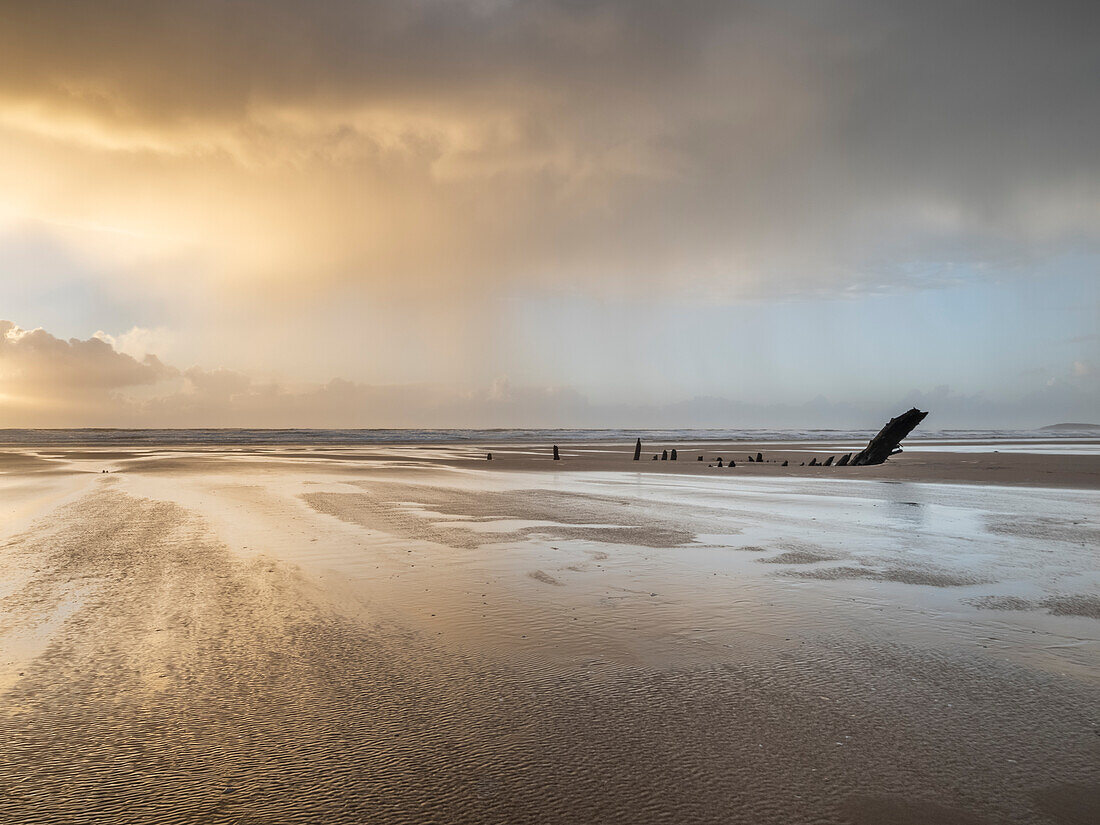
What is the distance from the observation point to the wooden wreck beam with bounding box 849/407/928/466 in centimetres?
3112

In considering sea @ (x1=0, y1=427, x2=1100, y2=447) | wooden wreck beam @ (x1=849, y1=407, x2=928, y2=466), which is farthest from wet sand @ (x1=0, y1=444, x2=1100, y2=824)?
sea @ (x1=0, y1=427, x2=1100, y2=447)

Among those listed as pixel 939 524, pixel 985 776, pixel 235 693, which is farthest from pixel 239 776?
pixel 939 524

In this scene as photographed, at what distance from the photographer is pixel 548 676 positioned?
15.3 feet

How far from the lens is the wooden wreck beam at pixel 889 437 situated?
31125mm

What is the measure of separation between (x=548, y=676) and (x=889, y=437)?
1211 inches

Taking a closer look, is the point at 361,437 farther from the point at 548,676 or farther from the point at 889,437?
the point at 548,676

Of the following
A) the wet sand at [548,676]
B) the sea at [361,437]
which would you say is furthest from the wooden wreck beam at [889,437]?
the sea at [361,437]

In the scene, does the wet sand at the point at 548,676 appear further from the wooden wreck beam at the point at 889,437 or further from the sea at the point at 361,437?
the sea at the point at 361,437

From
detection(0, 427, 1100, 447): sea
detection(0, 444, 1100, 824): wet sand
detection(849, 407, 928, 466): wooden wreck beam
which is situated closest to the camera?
detection(0, 444, 1100, 824): wet sand

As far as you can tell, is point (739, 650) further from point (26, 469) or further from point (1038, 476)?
point (26, 469)

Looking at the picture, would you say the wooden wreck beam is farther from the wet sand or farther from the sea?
the sea

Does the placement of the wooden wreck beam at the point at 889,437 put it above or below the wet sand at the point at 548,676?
above

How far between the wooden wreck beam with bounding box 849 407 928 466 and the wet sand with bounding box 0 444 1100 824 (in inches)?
826

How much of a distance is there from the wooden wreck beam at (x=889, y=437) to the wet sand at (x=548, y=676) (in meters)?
21.0
